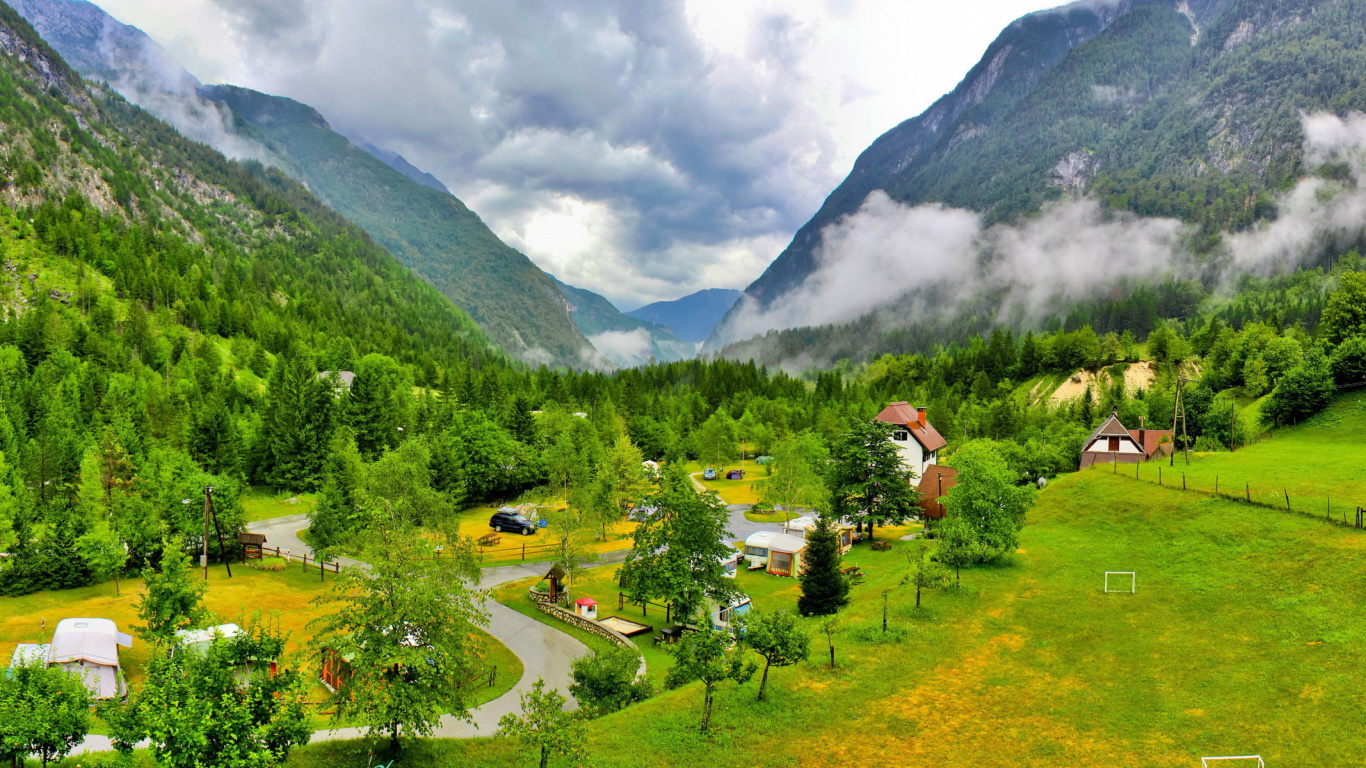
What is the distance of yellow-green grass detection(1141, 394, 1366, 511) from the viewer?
37.8 m

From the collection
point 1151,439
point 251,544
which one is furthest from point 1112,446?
point 251,544

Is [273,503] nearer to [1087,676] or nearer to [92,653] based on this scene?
[92,653]

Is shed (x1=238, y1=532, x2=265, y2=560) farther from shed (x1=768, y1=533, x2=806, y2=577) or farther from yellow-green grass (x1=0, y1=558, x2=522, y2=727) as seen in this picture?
shed (x1=768, y1=533, x2=806, y2=577)

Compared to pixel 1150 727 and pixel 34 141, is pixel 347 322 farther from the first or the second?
pixel 1150 727

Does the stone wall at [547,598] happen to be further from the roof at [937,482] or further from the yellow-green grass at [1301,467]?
the yellow-green grass at [1301,467]

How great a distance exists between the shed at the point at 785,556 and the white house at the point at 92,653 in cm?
3819

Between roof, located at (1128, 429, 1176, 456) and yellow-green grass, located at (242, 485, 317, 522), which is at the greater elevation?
roof, located at (1128, 429, 1176, 456)

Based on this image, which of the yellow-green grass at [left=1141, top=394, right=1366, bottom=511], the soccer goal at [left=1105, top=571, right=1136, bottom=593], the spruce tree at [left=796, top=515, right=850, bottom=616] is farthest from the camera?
the yellow-green grass at [left=1141, top=394, right=1366, bottom=511]

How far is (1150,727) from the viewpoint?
20.3 metres

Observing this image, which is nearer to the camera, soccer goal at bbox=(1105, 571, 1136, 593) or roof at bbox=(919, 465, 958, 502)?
soccer goal at bbox=(1105, 571, 1136, 593)

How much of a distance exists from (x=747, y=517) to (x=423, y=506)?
37.3 meters

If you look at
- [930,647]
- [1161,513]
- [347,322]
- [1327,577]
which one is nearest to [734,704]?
[930,647]

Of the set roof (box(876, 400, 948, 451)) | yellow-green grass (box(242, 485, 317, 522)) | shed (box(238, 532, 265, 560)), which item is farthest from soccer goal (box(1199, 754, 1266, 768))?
yellow-green grass (box(242, 485, 317, 522))

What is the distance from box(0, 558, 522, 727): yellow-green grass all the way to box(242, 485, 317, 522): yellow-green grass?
2260 cm
